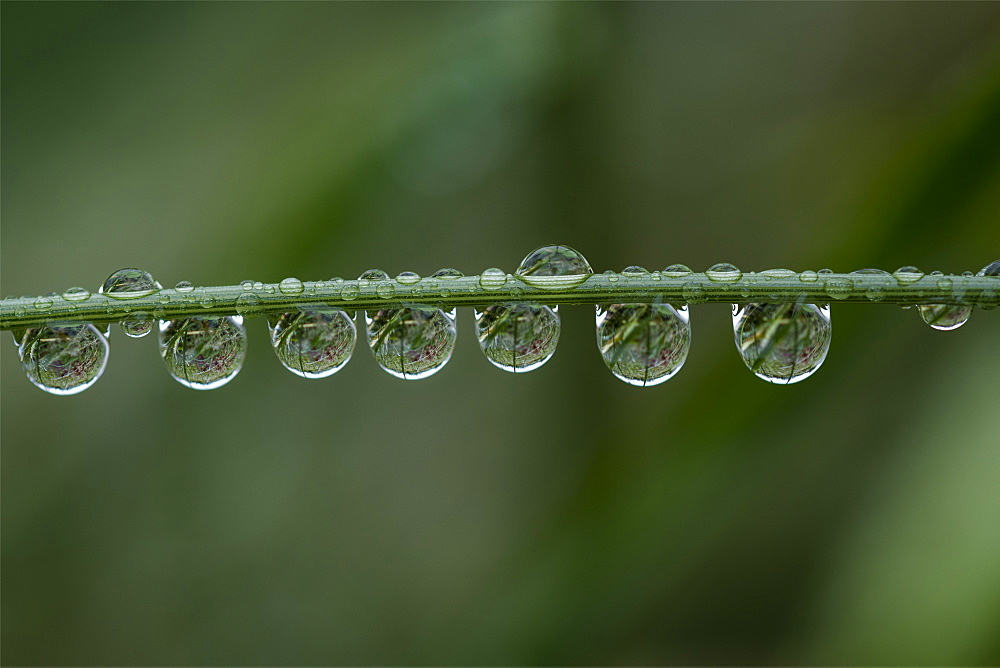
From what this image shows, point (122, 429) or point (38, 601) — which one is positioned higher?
point (122, 429)

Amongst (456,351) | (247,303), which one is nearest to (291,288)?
(247,303)

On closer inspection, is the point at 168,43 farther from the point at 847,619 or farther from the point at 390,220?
the point at 847,619

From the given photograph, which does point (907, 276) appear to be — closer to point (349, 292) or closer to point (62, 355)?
point (349, 292)

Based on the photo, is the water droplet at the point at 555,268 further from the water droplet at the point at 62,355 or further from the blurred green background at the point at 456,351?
the blurred green background at the point at 456,351

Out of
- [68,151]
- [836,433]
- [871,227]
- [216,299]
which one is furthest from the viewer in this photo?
[68,151]

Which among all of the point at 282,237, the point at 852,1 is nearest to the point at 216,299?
the point at 282,237

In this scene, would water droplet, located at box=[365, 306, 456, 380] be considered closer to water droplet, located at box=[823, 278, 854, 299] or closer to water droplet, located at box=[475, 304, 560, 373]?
water droplet, located at box=[475, 304, 560, 373]

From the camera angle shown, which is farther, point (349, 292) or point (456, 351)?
point (456, 351)
